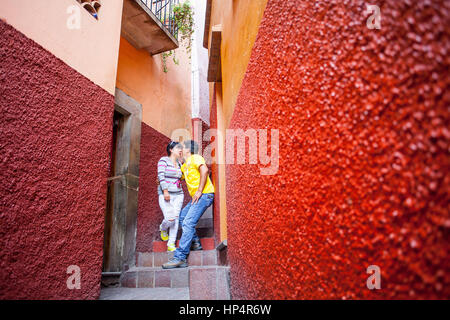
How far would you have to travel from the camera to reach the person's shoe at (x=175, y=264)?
3717 mm

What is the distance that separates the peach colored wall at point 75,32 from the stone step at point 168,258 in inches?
98.4

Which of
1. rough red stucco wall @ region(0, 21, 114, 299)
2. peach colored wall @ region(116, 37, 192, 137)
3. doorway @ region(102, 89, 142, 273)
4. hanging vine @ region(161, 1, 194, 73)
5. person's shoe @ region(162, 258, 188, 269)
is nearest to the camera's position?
rough red stucco wall @ region(0, 21, 114, 299)

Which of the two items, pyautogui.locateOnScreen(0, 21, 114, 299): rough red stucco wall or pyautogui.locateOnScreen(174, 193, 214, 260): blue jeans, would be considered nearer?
pyautogui.locateOnScreen(0, 21, 114, 299): rough red stucco wall

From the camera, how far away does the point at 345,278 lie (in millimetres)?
725

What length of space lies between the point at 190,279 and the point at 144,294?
81 centimetres

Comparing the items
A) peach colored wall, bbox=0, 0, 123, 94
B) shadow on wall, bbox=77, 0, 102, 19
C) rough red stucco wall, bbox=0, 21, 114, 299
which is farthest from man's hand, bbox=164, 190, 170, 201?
shadow on wall, bbox=77, 0, 102, 19

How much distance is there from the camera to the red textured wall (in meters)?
0.52

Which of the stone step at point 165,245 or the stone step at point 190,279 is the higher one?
the stone step at point 165,245

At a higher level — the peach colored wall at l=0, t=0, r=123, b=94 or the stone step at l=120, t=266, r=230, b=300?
the peach colored wall at l=0, t=0, r=123, b=94

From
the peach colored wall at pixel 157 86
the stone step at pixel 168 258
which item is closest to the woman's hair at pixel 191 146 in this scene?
the peach colored wall at pixel 157 86

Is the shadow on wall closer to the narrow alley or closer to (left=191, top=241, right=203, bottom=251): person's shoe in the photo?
the narrow alley

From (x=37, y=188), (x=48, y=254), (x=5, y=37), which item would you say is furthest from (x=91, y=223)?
(x=5, y=37)

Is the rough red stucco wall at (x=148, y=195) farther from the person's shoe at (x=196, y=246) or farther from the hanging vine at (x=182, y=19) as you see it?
the hanging vine at (x=182, y=19)

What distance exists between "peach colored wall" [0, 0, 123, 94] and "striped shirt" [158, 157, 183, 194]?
4.91 feet
